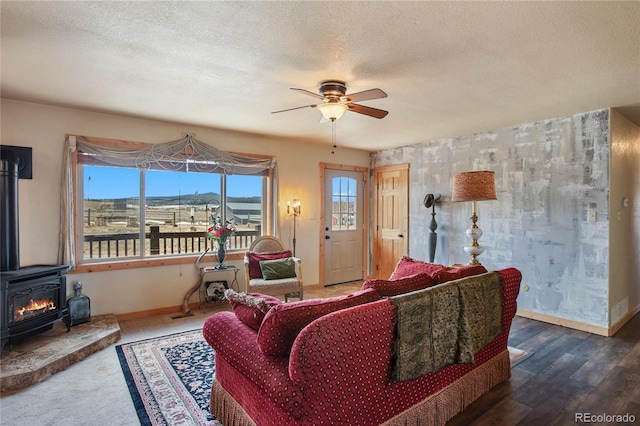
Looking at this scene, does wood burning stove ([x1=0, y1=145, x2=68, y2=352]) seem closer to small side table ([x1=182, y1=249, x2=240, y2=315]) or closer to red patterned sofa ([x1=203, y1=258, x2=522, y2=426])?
small side table ([x1=182, y1=249, x2=240, y2=315])

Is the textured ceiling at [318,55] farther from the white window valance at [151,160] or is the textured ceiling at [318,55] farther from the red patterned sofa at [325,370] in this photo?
the red patterned sofa at [325,370]

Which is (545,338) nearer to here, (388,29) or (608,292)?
(608,292)

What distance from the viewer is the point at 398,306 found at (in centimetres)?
183

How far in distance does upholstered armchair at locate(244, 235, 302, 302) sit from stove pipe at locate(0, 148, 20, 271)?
7.55 ft

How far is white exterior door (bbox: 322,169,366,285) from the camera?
610 centimetres

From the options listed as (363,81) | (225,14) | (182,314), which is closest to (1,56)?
(225,14)

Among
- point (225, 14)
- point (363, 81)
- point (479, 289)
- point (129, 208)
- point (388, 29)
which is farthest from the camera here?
point (129, 208)

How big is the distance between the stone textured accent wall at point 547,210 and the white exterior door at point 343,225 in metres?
1.74

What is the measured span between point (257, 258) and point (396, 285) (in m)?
2.72

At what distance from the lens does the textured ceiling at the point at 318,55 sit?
193cm

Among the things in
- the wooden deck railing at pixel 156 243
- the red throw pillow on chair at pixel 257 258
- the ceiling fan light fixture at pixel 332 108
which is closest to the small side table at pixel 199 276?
the wooden deck railing at pixel 156 243

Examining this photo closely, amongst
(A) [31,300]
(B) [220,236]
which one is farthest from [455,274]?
(A) [31,300]

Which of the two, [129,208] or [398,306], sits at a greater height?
[129,208]

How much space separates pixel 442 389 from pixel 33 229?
13.9ft
